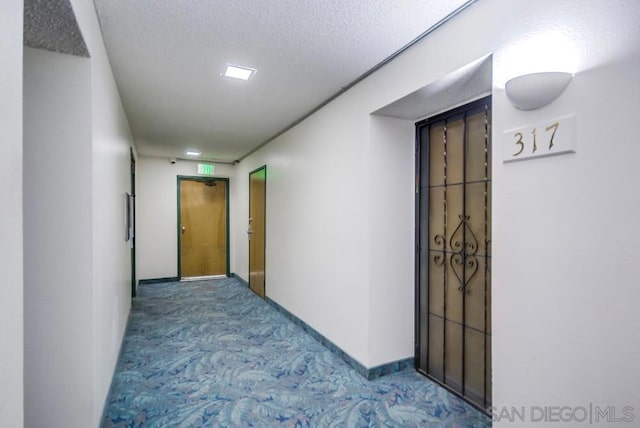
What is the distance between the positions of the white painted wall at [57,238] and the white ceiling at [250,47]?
1.79ft

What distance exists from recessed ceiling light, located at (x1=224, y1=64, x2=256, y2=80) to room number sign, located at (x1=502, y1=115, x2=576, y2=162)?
1885 millimetres

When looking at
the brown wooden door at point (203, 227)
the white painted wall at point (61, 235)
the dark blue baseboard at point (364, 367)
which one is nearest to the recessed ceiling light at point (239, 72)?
the white painted wall at point (61, 235)

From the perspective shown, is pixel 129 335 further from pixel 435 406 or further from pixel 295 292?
pixel 435 406

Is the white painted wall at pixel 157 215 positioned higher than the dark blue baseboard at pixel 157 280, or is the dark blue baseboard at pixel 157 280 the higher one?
the white painted wall at pixel 157 215

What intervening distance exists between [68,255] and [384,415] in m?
2.12

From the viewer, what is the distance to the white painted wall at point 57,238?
5.11ft

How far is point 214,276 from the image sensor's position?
675 centimetres

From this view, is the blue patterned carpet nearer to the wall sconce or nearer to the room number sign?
the room number sign

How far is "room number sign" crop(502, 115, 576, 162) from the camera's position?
4.50 ft

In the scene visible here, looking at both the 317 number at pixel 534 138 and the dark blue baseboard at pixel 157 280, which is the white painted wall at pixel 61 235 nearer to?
the 317 number at pixel 534 138

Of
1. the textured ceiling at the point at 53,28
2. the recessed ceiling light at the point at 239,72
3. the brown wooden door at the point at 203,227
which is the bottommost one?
the brown wooden door at the point at 203,227

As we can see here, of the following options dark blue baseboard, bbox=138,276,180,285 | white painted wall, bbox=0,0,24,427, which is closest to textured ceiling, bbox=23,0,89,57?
white painted wall, bbox=0,0,24,427

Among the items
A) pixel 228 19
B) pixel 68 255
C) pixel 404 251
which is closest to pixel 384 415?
pixel 404 251

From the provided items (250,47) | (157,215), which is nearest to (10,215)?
(250,47)
